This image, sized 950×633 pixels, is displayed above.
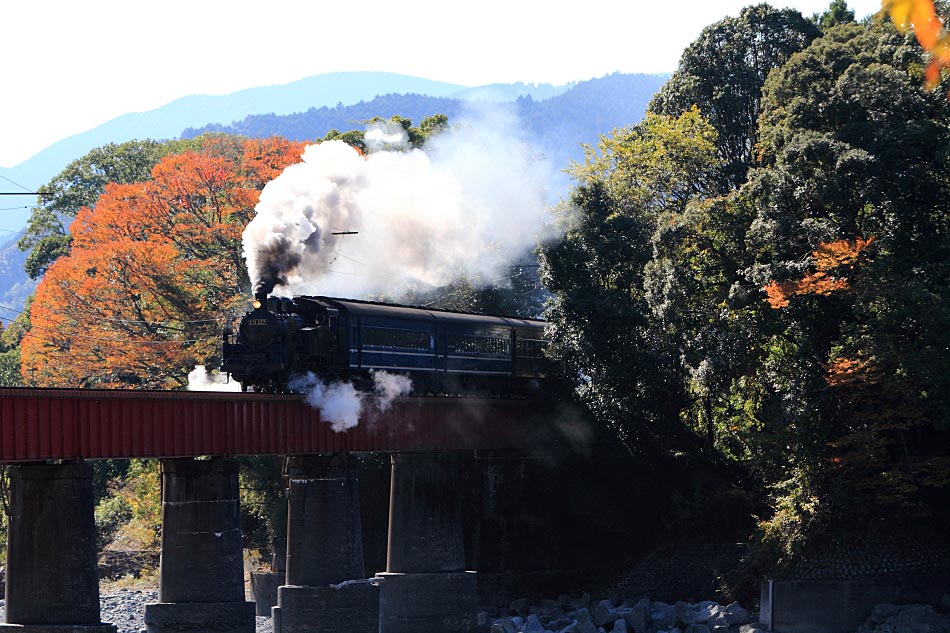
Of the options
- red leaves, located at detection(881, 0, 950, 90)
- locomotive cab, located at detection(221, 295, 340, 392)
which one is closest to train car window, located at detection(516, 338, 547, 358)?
locomotive cab, located at detection(221, 295, 340, 392)

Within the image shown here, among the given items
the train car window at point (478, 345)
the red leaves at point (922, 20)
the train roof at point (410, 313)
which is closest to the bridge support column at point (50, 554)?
the train roof at point (410, 313)

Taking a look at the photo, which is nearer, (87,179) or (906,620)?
(906,620)

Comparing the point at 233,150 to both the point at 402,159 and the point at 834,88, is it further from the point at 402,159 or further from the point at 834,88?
the point at 834,88

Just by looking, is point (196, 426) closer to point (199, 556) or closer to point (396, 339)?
point (199, 556)

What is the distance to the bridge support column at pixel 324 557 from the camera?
3231 centimetres

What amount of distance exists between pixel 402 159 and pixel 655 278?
15.5 meters

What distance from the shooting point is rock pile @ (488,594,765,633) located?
36031 millimetres

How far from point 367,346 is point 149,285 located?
25.9 metres

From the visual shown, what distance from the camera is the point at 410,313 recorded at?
36531 millimetres

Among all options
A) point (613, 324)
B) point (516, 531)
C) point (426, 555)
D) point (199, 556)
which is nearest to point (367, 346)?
point (199, 556)

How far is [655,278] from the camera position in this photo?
4084 cm

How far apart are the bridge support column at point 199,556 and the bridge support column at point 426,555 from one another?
8.40 metres

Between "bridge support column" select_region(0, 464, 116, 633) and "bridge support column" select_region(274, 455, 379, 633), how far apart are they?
7334 mm

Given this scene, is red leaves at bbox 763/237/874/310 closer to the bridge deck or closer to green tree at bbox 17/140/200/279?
the bridge deck
